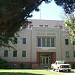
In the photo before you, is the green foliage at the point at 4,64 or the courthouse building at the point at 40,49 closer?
the green foliage at the point at 4,64

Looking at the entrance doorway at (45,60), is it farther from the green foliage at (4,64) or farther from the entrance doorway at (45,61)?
the green foliage at (4,64)

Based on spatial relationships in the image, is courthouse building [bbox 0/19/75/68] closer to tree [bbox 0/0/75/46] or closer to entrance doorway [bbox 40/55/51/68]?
entrance doorway [bbox 40/55/51/68]

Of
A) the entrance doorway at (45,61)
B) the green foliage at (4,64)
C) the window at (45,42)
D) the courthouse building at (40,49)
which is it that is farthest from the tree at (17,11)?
the entrance doorway at (45,61)

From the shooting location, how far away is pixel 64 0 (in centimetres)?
1338

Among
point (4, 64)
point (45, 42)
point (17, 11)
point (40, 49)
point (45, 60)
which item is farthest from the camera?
point (45, 60)

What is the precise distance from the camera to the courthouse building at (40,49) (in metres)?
64.2

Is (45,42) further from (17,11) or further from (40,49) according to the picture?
(17,11)

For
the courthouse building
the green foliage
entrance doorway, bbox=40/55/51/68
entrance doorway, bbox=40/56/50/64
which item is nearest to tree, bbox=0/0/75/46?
the green foliage

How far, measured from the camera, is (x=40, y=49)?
64.4 metres

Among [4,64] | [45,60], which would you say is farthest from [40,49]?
[4,64]

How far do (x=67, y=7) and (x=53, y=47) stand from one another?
51.1 metres

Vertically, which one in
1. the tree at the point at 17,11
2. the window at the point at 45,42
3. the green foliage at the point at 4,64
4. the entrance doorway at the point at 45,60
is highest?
the window at the point at 45,42

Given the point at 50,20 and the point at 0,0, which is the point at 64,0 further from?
the point at 50,20

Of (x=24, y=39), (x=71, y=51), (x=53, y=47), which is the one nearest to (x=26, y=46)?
(x=24, y=39)
